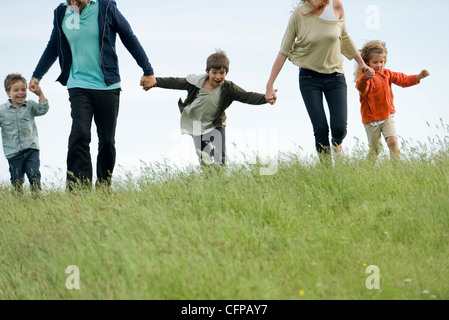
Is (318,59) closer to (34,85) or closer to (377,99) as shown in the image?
(377,99)

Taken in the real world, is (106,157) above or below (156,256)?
above

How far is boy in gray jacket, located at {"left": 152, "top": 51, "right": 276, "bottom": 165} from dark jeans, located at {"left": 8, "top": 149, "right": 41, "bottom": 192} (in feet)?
9.38

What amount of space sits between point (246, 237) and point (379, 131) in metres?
4.45

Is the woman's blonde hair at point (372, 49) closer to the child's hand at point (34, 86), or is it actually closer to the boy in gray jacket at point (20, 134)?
the child's hand at point (34, 86)

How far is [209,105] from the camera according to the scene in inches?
309

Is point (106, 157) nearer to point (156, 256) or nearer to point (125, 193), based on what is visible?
point (125, 193)

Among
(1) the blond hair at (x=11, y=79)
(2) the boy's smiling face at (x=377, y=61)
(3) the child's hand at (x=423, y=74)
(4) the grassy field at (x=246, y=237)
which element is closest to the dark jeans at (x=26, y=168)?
(1) the blond hair at (x=11, y=79)

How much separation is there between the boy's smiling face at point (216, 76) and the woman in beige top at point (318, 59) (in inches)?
31.4

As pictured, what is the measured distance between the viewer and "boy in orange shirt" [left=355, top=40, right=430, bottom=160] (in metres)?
8.63

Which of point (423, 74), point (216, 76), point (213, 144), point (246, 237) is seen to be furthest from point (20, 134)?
point (423, 74)

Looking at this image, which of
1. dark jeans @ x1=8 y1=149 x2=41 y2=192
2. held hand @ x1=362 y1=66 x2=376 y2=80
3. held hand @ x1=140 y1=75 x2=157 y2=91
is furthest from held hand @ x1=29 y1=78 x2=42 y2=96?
held hand @ x1=362 y1=66 x2=376 y2=80

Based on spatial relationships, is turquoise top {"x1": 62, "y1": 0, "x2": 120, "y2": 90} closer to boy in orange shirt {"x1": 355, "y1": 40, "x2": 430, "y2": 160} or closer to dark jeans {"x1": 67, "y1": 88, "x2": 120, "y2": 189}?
dark jeans {"x1": 67, "y1": 88, "x2": 120, "y2": 189}
